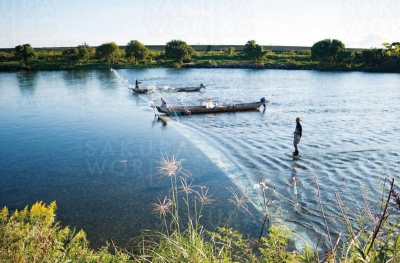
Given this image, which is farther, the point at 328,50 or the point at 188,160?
the point at 328,50

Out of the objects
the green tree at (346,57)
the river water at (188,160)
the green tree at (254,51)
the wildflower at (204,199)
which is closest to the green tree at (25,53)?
the river water at (188,160)

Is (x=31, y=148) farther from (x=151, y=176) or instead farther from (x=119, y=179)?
(x=151, y=176)

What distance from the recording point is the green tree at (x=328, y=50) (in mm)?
102000

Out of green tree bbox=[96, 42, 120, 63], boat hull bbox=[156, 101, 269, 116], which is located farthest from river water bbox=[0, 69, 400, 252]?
green tree bbox=[96, 42, 120, 63]

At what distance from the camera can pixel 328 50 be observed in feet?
337

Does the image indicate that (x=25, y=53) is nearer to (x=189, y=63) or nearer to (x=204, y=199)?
(x=189, y=63)

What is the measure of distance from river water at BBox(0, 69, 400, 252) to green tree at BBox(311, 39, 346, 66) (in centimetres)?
7814

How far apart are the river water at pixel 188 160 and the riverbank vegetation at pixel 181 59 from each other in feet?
225

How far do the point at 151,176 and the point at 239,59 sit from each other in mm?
121493

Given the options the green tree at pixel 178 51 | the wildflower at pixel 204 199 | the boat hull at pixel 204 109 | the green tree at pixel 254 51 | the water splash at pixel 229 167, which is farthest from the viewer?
the green tree at pixel 254 51

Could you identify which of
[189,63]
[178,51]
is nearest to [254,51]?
[189,63]

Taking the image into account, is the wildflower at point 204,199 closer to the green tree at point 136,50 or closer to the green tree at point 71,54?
the green tree at point 136,50

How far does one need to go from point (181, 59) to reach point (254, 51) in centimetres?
2942

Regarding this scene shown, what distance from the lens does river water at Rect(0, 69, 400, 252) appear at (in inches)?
415
